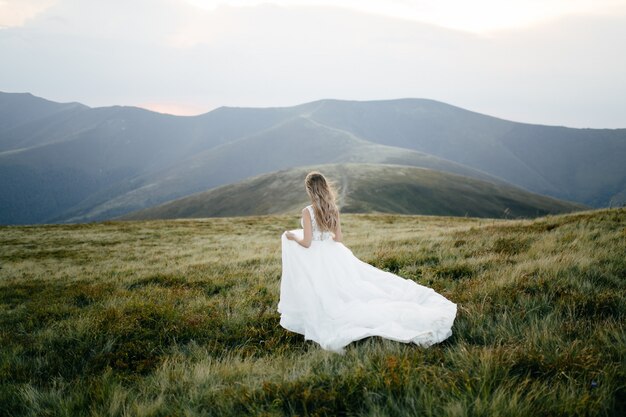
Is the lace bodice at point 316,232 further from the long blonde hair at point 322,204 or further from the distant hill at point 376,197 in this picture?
the distant hill at point 376,197

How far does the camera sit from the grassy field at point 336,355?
3.13 meters

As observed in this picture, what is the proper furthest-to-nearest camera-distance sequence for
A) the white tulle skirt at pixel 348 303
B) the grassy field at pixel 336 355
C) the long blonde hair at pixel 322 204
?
the long blonde hair at pixel 322 204
the white tulle skirt at pixel 348 303
the grassy field at pixel 336 355

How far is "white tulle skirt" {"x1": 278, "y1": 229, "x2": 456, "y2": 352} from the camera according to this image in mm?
4855

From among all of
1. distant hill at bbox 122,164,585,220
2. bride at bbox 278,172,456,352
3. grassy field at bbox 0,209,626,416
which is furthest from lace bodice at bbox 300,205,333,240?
distant hill at bbox 122,164,585,220

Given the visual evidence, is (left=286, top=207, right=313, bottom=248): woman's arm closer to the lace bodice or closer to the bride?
A: the bride

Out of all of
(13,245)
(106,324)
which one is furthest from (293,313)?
(13,245)

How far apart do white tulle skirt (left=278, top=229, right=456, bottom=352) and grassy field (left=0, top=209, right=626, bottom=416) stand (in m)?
0.22

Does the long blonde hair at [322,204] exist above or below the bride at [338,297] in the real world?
above

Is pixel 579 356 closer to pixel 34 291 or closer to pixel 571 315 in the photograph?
pixel 571 315

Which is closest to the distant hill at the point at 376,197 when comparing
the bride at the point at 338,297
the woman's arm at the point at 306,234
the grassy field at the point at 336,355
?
the grassy field at the point at 336,355

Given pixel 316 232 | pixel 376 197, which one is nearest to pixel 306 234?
pixel 316 232

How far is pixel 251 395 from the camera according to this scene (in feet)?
11.2

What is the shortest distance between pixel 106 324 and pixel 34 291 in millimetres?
8025

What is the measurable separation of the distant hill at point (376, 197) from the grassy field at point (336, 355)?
73.3 metres
